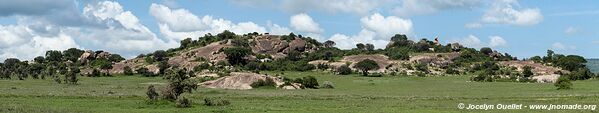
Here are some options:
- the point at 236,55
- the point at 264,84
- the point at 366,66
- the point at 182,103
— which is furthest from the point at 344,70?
the point at 182,103

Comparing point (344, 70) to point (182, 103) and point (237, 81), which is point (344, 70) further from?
point (182, 103)

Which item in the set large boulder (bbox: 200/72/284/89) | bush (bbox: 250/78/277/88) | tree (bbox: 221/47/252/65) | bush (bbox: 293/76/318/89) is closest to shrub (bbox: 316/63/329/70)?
tree (bbox: 221/47/252/65)

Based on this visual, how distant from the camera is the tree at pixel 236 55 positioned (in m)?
195

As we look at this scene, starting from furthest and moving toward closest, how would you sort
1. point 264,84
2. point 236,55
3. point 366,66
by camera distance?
1. point 236,55
2. point 366,66
3. point 264,84

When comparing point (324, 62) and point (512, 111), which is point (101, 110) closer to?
point (512, 111)

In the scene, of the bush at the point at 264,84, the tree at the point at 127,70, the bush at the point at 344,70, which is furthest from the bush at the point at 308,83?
the tree at the point at 127,70

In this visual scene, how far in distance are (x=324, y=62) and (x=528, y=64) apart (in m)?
56.7

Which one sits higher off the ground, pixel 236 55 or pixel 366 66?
pixel 236 55

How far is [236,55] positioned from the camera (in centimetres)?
19638

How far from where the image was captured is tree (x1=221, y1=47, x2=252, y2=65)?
195 m

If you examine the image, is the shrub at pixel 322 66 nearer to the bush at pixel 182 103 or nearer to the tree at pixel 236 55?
the tree at pixel 236 55

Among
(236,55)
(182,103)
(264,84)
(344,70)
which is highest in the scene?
(236,55)

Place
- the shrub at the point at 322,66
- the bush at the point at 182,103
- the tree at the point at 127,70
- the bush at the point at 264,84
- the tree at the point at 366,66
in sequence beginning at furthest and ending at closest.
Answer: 1. the shrub at the point at 322,66
2. the tree at the point at 127,70
3. the tree at the point at 366,66
4. the bush at the point at 264,84
5. the bush at the point at 182,103

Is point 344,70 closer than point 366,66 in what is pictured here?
No
